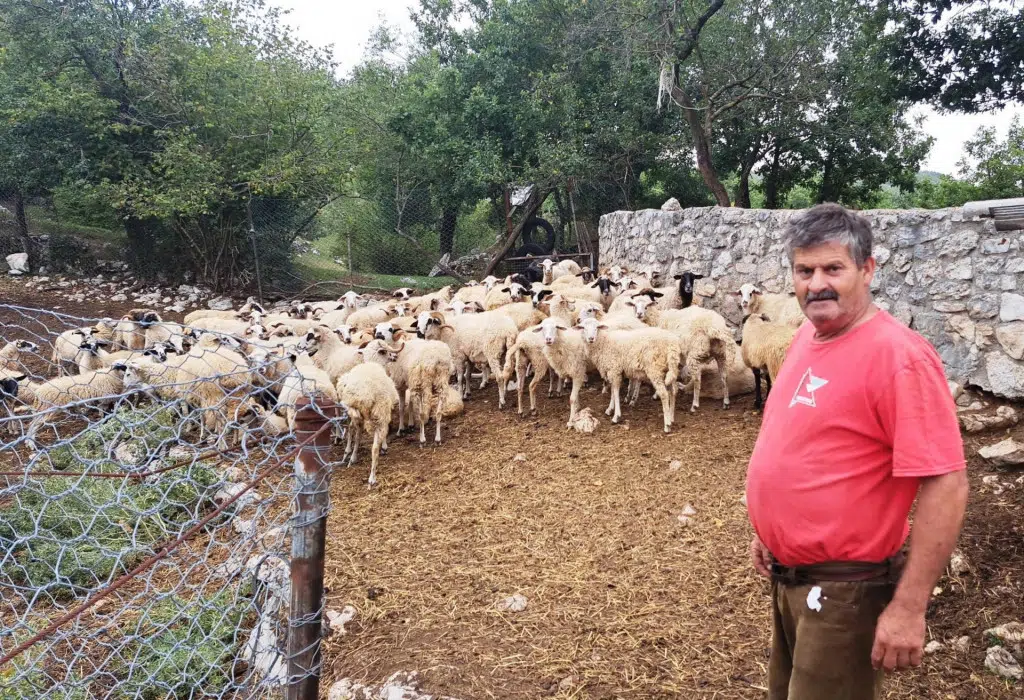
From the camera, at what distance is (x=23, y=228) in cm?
1703

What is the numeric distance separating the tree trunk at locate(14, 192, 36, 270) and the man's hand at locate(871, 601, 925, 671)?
20.2 metres

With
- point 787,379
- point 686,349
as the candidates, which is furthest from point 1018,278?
point 787,379

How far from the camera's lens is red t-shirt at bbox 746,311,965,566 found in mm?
1733

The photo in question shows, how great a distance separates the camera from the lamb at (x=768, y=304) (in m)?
8.32

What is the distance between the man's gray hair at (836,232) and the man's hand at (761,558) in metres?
0.98

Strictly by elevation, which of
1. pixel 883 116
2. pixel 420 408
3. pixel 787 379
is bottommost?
pixel 420 408

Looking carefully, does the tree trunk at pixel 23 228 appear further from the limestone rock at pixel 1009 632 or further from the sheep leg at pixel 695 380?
the limestone rock at pixel 1009 632

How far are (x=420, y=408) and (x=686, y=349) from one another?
9.83 ft

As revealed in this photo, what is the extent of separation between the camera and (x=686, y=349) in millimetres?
7512

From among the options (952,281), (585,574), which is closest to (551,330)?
(585,574)

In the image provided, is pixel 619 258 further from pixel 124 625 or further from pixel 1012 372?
pixel 124 625

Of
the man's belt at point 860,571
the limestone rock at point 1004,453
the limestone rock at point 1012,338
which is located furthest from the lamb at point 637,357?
the man's belt at point 860,571

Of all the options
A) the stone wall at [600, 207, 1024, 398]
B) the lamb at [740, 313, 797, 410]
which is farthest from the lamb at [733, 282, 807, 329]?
the lamb at [740, 313, 797, 410]

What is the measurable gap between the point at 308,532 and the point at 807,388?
162 cm
